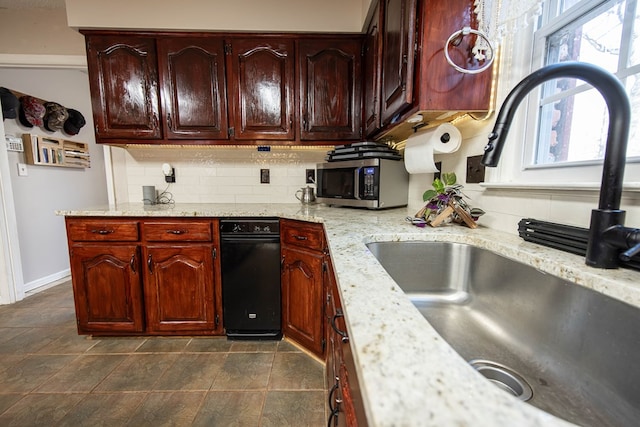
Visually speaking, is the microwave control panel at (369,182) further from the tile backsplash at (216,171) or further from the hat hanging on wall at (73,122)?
the hat hanging on wall at (73,122)

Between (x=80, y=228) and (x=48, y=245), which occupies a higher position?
(x=80, y=228)

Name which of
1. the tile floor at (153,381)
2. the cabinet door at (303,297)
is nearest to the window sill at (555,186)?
the cabinet door at (303,297)

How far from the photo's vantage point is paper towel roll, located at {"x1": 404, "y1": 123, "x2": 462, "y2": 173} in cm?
117

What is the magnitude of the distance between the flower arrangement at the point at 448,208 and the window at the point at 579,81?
24 centimetres

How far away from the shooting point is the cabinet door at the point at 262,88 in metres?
1.88

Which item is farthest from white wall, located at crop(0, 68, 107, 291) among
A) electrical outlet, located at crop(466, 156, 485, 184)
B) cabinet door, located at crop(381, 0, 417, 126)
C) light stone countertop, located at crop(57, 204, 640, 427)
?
electrical outlet, located at crop(466, 156, 485, 184)

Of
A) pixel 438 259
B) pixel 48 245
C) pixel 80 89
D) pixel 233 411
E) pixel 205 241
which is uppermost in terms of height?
pixel 80 89

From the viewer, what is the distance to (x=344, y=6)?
1.81 metres

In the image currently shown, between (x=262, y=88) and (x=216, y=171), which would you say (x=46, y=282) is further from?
(x=262, y=88)

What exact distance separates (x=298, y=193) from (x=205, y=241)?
32.9 inches

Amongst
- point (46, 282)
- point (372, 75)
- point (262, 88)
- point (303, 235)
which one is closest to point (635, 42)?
point (372, 75)

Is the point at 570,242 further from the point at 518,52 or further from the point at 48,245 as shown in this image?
the point at 48,245

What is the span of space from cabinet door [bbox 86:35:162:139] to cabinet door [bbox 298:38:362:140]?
1.05 metres

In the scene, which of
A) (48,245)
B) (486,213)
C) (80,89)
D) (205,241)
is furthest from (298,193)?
(80,89)
